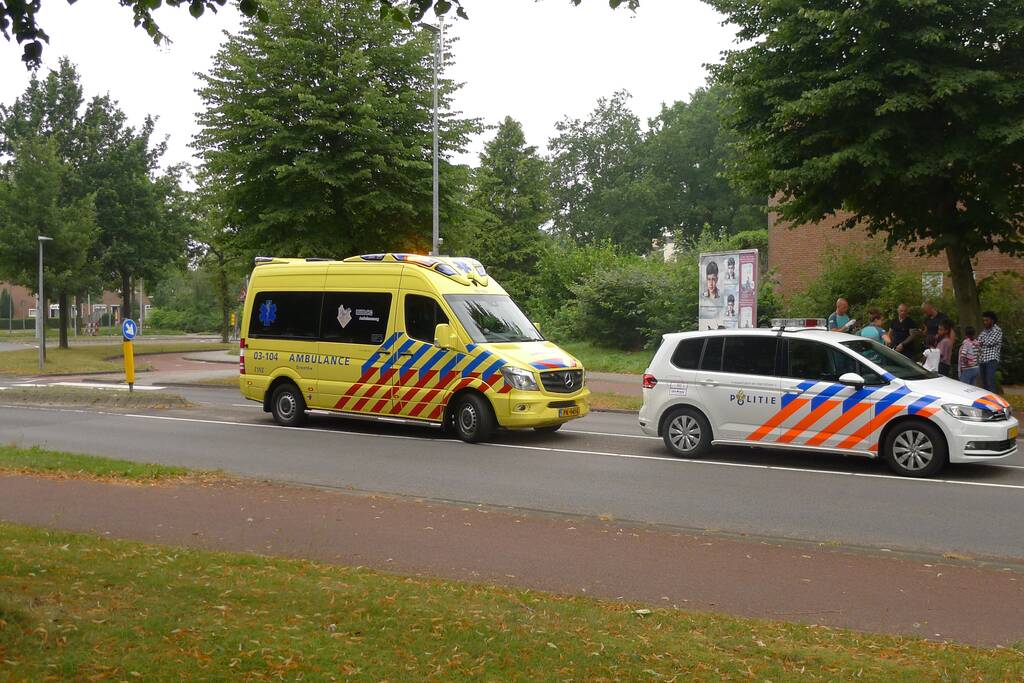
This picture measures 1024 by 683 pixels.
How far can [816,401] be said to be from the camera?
11.5 m

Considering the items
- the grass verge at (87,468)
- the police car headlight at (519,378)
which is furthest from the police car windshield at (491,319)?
the grass verge at (87,468)

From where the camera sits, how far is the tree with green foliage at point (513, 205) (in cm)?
5638

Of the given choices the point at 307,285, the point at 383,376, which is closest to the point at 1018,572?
the point at 383,376

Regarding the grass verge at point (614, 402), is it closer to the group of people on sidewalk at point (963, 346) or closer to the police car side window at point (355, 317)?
the group of people on sidewalk at point (963, 346)

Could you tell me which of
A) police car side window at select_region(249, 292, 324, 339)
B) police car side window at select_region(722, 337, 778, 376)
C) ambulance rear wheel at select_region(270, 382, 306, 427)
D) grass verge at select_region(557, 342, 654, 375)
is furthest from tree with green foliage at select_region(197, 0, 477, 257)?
police car side window at select_region(722, 337, 778, 376)

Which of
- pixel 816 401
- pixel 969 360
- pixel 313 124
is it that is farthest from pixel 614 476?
pixel 313 124

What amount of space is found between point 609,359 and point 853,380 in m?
19.6

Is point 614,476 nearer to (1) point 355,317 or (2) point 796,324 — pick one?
(2) point 796,324

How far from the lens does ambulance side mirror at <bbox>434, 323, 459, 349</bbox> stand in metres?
14.0

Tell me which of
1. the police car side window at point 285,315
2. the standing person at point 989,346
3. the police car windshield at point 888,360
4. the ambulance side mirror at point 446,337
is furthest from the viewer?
the standing person at point 989,346

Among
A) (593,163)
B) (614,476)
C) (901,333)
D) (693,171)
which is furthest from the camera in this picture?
(593,163)

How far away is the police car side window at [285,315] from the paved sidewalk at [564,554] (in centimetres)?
626

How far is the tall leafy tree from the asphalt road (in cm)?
6572

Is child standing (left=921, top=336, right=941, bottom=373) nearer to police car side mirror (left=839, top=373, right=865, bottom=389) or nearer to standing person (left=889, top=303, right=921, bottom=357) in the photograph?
standing person (left=889, top=303, right=921, bottom=357)
